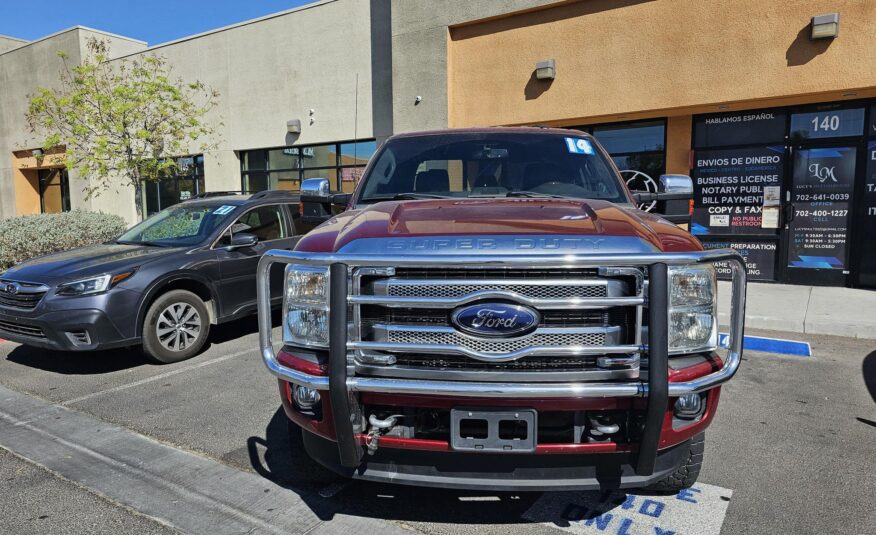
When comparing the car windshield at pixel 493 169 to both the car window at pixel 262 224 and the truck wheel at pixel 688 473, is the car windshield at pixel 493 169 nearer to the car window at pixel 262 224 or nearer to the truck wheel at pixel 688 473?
the truck wheel at pixel 688 473

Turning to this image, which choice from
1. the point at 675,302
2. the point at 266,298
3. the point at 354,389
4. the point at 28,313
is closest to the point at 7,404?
the point at 28,313

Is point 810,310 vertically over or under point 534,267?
under

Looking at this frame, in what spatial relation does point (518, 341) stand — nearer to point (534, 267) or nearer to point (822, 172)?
point (534, 267)

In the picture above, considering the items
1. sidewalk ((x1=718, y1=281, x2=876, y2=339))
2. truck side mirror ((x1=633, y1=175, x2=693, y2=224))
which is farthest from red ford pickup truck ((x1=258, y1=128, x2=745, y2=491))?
sidewalk ((x1=718, y1=281, x2=876, y2=339))

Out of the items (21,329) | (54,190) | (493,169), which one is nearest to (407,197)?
(493,169)

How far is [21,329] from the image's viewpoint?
5.26m

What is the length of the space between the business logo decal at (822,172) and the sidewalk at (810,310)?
1.77 metres

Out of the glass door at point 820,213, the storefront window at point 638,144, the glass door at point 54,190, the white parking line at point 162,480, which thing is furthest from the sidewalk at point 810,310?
the glass door at point 54,190

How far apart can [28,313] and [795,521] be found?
19.7 feet

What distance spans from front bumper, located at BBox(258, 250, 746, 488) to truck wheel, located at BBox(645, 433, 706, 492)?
1.44 ft

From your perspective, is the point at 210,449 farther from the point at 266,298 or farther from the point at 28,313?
the point at 28,313

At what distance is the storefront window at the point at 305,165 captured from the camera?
1370cm

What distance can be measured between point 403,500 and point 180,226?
4.88m

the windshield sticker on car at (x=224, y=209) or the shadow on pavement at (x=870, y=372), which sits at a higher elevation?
the windshield sticker on car at (x=224, y=209)
